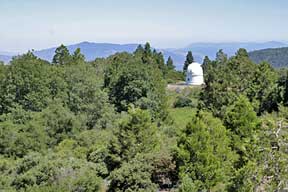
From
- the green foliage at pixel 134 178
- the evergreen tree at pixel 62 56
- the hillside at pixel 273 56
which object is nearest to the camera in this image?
the green foliage at pixel 134 178

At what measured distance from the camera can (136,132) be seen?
59.0 feet

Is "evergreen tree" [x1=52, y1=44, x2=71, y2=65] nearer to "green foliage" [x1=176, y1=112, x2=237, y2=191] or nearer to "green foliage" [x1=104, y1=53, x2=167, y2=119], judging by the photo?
"green foliage" [x1=104, y1=53, x2=167, y2=119]

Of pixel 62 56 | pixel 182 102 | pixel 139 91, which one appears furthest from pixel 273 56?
pixel 139 91

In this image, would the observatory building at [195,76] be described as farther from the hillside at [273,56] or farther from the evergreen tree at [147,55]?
the hillside at [273,56]

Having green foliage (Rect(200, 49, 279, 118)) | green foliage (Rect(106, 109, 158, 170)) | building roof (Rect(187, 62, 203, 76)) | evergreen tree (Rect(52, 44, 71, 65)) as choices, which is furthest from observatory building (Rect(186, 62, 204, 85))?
green foliage (Rect(106, 109, 158, 170))

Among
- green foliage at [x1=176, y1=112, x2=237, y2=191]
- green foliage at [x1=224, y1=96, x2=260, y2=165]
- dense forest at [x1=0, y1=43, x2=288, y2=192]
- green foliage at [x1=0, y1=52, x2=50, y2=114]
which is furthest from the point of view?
green foliage at [x1=0, y1=52, x2=50, y2=114]

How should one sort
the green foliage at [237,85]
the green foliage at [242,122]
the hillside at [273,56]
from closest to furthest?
the green foliage at [242,122] → the green foliage at [237,85] → the hillside at [273,56]

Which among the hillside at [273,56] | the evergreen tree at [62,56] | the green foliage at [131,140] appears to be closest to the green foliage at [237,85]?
the green foliage at [131,140]

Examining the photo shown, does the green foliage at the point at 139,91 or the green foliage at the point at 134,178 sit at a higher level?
the green foliage at the point at 139,91

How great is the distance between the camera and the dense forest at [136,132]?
1345 centimetres

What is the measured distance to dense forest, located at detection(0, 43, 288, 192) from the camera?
530 inches

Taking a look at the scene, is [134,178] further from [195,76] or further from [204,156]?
[195,76]

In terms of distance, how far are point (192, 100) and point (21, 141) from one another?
77.2 ft

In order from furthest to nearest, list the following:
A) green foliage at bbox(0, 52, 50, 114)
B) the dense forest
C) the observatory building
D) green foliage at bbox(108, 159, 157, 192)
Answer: the observatory building, green foliage at bbox(0, 52, 50, 114), green foliage at bbox(108, 159, 157, 192), the dense forest
